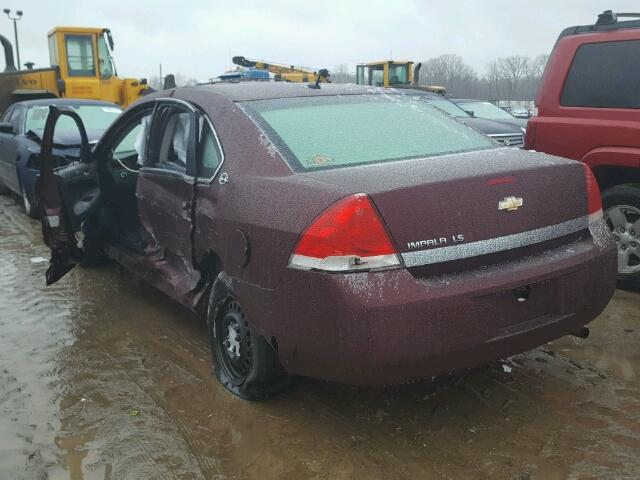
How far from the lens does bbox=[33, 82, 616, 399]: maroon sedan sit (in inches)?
104

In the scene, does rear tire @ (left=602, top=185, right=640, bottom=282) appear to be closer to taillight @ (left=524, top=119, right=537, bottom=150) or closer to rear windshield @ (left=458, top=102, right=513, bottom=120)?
taillight @ (left=524, top=119, right=537, bottom=150)

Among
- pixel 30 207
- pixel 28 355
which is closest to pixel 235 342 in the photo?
pixel 28 355

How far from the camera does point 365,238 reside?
262 centimetres

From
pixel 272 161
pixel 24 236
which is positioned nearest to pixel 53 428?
pixel 272 161

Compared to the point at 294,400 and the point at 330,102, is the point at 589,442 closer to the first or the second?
the point at 294,400

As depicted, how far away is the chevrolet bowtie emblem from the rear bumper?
25cm

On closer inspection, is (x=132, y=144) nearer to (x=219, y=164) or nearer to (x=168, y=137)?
(x=168, y=137)

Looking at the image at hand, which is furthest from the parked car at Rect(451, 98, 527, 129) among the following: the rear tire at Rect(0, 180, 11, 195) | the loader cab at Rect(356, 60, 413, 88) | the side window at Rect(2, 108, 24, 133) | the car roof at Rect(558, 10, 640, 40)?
the loader cab at Rect(356, 60, 413, 88)

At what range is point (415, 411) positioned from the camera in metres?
3.30

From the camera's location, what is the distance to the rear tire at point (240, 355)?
10.7 feet

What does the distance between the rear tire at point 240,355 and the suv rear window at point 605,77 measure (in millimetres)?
3443

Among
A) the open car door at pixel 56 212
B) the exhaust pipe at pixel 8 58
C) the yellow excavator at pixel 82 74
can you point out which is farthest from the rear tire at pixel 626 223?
the exhaust pipe at pixel 8 58

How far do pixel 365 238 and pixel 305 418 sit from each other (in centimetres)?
118

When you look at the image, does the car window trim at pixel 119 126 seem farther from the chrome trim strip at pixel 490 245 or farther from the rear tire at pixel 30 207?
the rear tire at pixel 30 207
